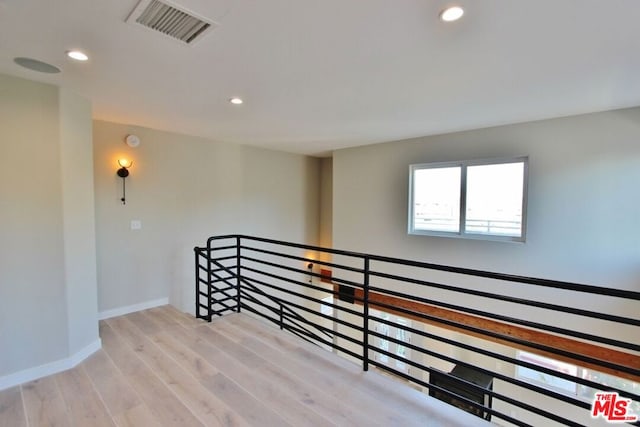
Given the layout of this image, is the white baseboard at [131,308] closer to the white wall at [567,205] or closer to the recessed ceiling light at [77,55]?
the recessed ceiling light at [77,55]

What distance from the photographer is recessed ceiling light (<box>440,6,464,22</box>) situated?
5.11ft

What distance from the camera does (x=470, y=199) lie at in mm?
4309

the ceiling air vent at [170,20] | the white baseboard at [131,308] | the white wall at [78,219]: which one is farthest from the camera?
the white baseboard at [131,308]

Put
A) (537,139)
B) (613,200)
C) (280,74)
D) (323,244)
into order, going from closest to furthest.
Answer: (280,74), (613,200), (537,139), (323,244)

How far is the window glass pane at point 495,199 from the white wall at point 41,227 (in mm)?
4567

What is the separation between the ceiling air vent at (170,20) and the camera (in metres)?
1.55

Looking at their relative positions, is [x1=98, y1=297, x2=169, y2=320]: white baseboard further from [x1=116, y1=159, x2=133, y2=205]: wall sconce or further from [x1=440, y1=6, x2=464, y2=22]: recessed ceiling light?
[x1=440, y1=6, x2=464, y2=22]: recessed ceiling light

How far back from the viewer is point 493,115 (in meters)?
3.50

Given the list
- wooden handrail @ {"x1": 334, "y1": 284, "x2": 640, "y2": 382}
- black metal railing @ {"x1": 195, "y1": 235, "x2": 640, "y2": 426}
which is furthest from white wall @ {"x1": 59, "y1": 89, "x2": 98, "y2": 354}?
wooden handrail @ {"x1": 334, "y1": 284, "x2": 640, "y2": 382}

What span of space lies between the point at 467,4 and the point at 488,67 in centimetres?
86

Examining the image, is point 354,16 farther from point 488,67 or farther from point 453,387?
point 453,387

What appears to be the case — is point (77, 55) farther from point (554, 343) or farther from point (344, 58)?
point (554, 343)

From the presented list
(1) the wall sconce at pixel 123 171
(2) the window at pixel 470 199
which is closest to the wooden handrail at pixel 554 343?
(2) the window at pixel 470 199

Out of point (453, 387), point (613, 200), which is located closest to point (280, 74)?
point (613, 200)
